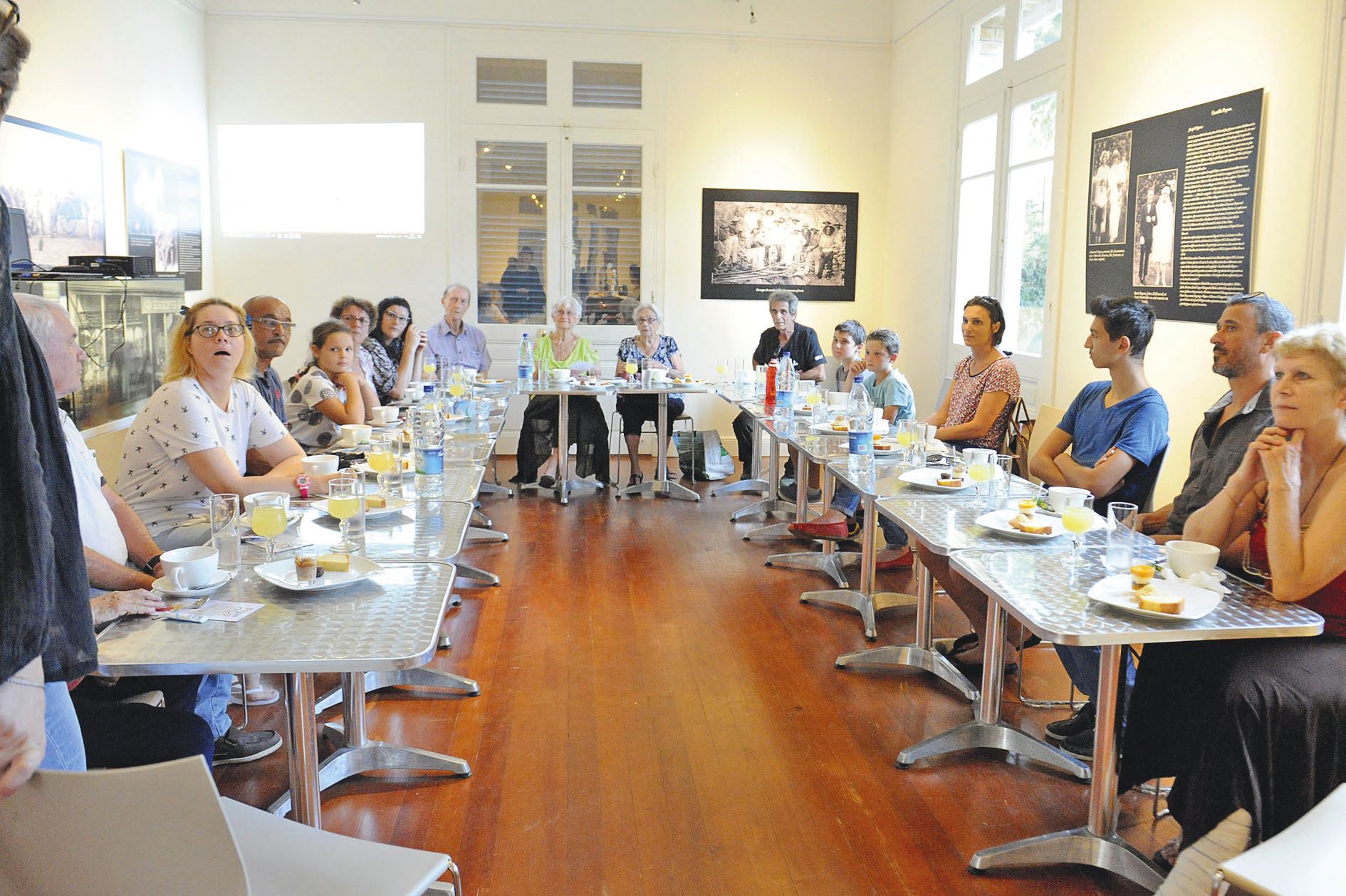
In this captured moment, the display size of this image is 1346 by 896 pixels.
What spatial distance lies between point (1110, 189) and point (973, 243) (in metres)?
1.83

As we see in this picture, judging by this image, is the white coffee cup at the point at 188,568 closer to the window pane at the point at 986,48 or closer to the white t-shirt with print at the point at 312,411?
the white t-shirt with print at the point at 312,411

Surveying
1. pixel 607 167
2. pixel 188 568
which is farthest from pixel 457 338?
pixel 188 568

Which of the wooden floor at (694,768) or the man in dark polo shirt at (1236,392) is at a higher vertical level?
the man in dark polo shirt at (1236,392)

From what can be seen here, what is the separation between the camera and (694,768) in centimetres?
305

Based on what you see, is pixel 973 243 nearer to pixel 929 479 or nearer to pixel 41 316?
pixel 929 479

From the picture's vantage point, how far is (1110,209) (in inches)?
210

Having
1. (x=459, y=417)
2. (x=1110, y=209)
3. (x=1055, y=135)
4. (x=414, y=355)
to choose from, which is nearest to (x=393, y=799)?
(x=459, y=417)

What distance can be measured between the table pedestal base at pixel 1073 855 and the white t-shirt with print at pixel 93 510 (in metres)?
2.20

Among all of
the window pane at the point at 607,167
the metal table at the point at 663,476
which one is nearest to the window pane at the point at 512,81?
the window pane at the point at 607,167

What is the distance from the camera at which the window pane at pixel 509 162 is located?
27.2 feet

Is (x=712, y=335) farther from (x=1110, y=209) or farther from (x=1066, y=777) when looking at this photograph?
(x=1066, y=777)

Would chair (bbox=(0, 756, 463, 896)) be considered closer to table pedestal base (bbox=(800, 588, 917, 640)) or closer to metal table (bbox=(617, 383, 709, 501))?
table pedestal base (bbox=(800, 588, 917, 640))

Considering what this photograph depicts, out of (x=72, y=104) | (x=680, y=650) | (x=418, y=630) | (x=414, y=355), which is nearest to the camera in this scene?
(x=418, y=630)

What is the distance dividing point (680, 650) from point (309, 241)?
568 cm
